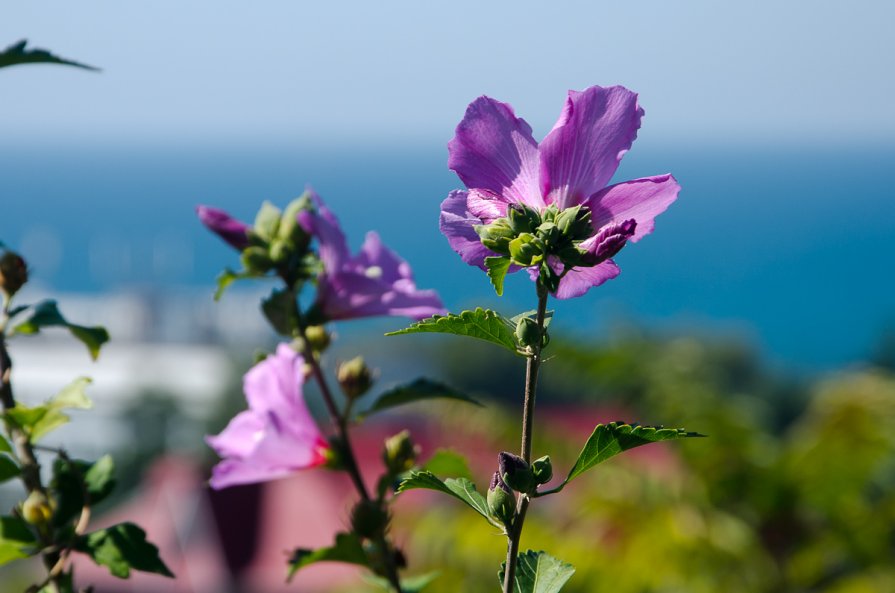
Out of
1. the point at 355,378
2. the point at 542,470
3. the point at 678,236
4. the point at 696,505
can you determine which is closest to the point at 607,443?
the point at 542,470

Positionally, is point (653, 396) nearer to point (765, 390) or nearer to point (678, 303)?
point (765, 390)

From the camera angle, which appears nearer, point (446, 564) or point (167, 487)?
point (446, 564)

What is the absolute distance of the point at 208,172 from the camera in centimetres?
9125

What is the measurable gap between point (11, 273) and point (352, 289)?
199 millimetres

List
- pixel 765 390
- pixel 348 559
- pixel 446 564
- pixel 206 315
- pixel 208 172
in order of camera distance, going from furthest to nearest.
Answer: pixel 208 172 → pixel 206 315 → pixel 765 390 → pixel 446 564 → pixel 348 559

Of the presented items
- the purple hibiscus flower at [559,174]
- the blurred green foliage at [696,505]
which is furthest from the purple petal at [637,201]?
the blurred green foliage at [696,505]

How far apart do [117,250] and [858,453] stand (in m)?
59.3

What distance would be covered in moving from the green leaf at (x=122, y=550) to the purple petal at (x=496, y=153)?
251 mm

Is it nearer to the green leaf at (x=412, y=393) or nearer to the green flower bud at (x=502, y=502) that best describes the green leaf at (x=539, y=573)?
the green flower bud at (x=502, y=502)

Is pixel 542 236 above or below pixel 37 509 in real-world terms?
above

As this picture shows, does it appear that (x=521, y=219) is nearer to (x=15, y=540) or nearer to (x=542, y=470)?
(x=542, y=470)

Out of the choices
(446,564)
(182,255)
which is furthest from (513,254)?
(182,255)

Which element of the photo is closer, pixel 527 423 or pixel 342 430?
pixel 527 423

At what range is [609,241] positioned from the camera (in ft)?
1.38
